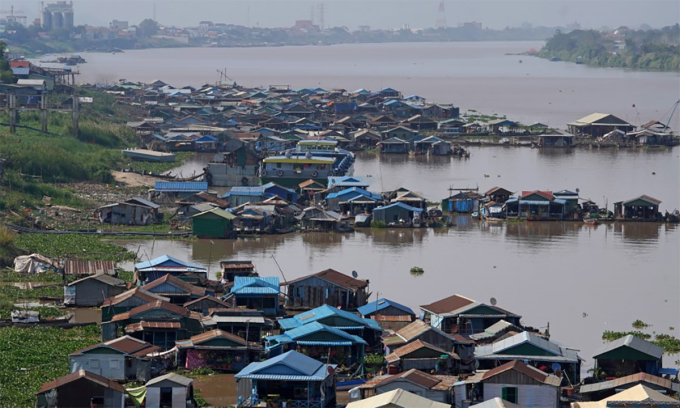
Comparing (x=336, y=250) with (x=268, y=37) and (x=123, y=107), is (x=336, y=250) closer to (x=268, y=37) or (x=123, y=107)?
(x=123, y=107)

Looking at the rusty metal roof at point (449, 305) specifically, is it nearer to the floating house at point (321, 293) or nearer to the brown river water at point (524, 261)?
the brown river water at point (524, 261)

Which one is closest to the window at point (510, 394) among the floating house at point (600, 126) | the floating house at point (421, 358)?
the floating house at point (421, 358)

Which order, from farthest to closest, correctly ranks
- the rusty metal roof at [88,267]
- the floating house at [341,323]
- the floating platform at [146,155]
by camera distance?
the floating platform at [146,155] < the rusty metal roof at [88,267] < the floating house at [341,323]

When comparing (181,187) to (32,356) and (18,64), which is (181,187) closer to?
(32,356)

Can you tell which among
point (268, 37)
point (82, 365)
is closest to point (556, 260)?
point (82, 365)

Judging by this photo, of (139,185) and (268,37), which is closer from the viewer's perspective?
(139,185)

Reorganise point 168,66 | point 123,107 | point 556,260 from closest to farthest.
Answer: point 556,260 → point 123,107 → point 168,66

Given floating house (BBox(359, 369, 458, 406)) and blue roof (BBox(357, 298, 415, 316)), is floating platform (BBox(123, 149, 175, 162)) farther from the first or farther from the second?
floating house (BBox(359, 369, 458, 406))
